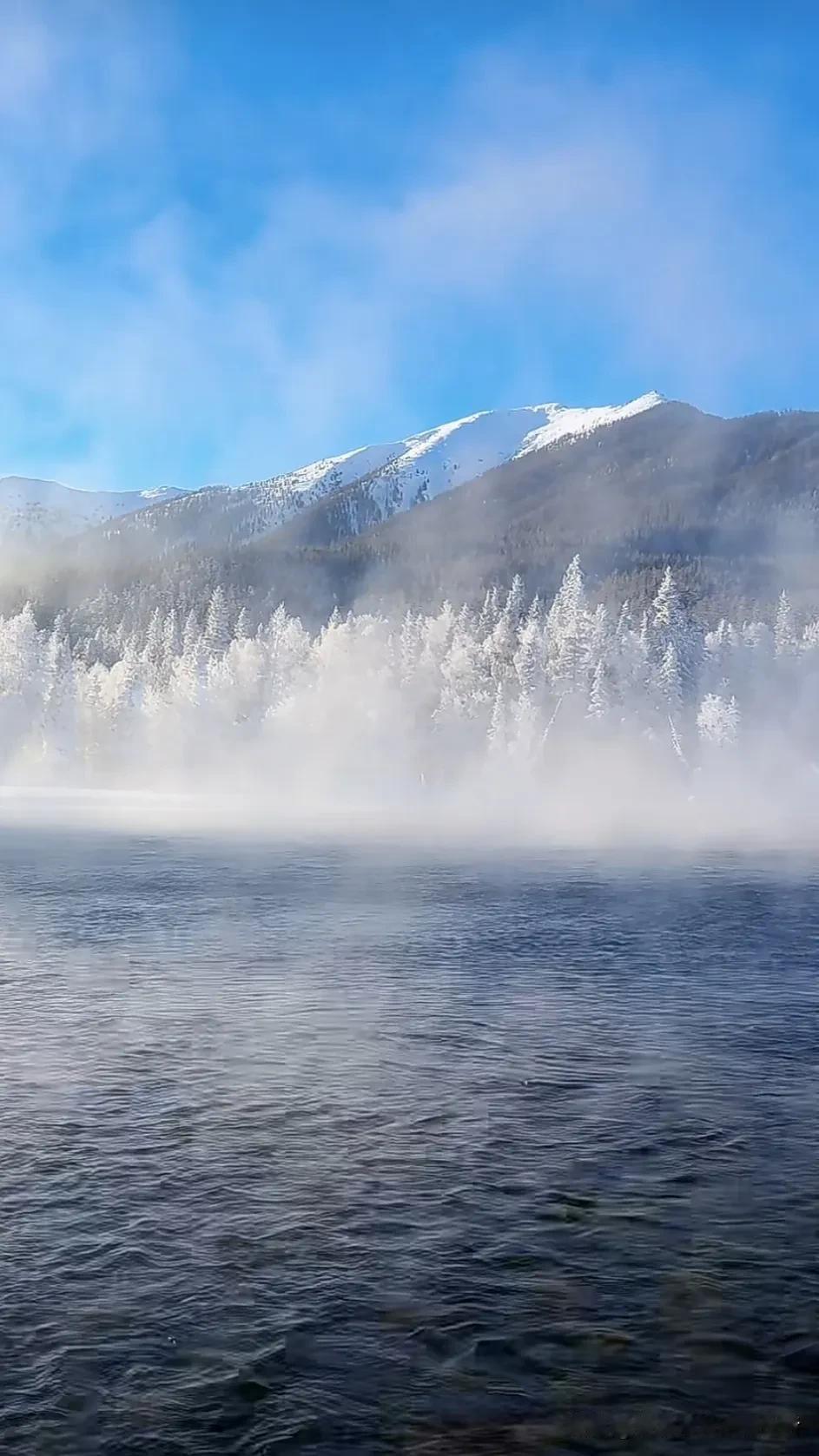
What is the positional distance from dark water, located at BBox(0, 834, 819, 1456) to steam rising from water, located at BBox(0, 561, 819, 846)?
59469 mm

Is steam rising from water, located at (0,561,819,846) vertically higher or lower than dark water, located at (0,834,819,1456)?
higher

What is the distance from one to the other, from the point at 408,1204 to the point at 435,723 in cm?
11303

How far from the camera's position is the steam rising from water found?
115m

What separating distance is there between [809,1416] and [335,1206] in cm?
696

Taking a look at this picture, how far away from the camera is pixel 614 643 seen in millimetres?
119625

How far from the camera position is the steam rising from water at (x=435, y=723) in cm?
11506

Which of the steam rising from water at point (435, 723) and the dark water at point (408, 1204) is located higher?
the steam rising from water at point (435, 723)

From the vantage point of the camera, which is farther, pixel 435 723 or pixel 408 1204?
pixel 435 723

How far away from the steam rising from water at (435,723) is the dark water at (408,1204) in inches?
2341

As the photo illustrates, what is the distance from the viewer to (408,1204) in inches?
664

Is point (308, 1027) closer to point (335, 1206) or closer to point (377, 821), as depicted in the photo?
point (335, 1206)

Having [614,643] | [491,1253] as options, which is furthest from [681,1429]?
[614,643]

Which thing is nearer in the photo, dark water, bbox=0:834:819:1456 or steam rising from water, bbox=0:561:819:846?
dark water, bbox=0:834:819:1456

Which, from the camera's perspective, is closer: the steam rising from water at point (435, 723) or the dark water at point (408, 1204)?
the dark water at point (408, 1204)
